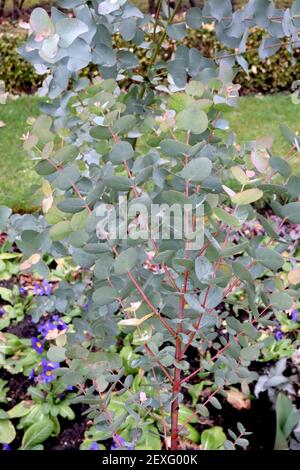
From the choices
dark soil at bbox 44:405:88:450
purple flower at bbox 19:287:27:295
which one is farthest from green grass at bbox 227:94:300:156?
dark soil at bbox 44:405:88:450

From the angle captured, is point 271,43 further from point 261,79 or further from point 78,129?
point 261,79

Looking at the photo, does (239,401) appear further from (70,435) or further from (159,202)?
(159,202)

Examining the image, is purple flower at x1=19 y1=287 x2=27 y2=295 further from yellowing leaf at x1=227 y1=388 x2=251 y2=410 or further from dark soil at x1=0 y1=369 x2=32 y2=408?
yellowing leaf at x1=227 y1=388 x2=251 y2=410

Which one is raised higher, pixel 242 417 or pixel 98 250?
pixel 98 250

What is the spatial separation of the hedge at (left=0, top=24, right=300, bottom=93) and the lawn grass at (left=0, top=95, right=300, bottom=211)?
30 cm

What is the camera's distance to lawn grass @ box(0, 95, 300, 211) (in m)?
4.18

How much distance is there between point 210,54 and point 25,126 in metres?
2.87

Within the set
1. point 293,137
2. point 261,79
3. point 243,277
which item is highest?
point 293,137

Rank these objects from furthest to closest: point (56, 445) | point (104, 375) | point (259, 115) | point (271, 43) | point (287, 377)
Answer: point (259, 115) → point (287, 377) → point (56, 445) → point (271, 43) → point (104, 375)

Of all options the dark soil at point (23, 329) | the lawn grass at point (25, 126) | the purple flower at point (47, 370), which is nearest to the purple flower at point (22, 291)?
the dark soil at point (23, 329)

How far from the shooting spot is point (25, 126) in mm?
4980
